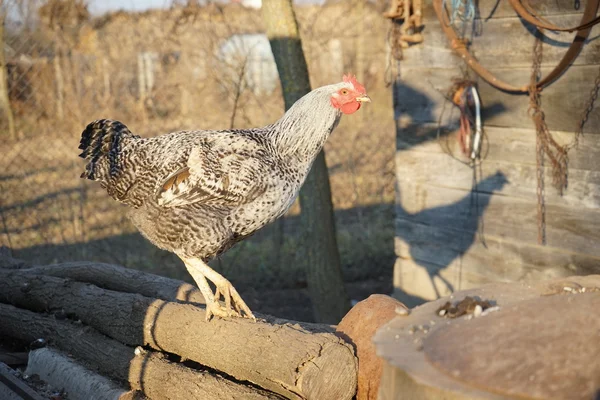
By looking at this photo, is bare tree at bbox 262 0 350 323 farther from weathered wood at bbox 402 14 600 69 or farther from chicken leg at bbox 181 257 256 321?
chicken leg at bbox 181 257 256 321

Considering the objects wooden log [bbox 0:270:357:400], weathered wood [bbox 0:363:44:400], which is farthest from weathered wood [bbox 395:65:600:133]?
weathered wood [bbox 0:363:44:400]

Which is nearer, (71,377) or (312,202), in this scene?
(71,377)

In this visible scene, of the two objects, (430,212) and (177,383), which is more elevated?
(177,383)

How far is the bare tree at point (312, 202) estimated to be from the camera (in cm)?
617

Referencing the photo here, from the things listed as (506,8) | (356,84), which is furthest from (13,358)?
(506,8)

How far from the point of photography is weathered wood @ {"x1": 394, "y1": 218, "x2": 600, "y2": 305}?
5.62 meters

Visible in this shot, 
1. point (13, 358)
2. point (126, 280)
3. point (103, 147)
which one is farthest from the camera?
point (126, 280)

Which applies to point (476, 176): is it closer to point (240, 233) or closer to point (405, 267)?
point (405, 267)

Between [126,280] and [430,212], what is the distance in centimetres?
290

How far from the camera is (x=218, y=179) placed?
4195 millimetres

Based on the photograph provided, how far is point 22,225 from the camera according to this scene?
9.32 meters

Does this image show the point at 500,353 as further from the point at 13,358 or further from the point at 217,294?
the point at 13,358

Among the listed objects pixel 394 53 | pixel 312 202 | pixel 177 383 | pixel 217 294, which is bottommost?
pixel 177 383

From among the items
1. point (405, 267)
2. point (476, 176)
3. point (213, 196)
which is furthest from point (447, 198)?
point (213, 196)
